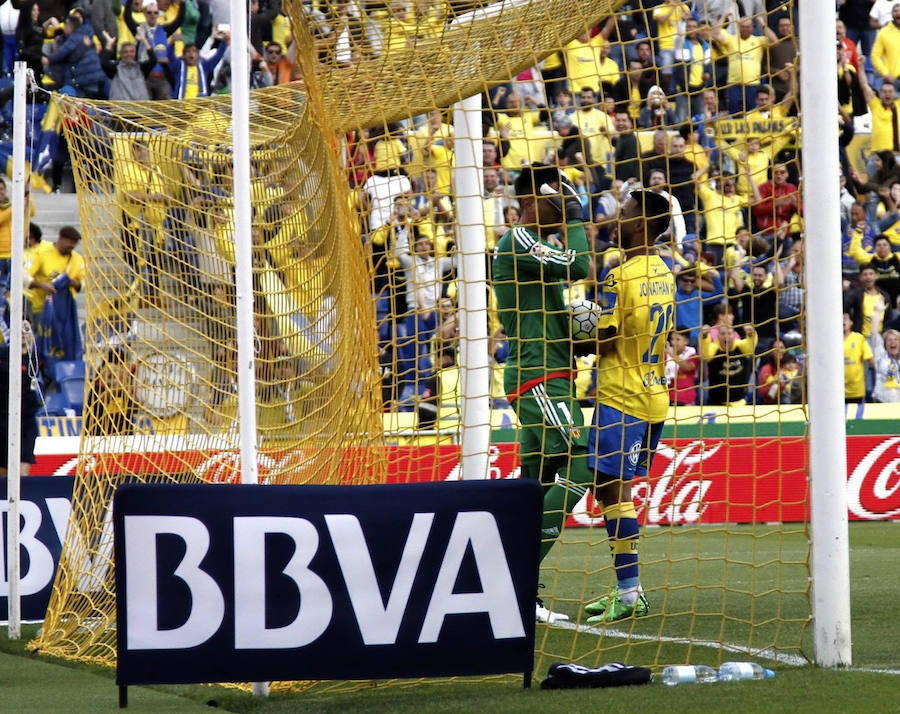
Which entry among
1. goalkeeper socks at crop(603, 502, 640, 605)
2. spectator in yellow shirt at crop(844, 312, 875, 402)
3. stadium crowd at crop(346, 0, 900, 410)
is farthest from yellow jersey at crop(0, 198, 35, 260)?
spectator in yellow shirt at crop(844, 312, 875, 402)

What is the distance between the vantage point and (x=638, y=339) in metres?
6.11

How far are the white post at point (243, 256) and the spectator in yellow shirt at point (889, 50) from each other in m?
13.7

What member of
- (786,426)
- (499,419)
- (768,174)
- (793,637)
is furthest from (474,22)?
(786,426)

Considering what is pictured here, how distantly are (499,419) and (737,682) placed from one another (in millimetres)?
7552

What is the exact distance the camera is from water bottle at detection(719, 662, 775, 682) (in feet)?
14.8

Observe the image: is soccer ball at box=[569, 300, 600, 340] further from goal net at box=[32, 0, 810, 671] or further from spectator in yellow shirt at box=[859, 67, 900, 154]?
spectator in yellow shirt at box=[859, 67, 900, 154]

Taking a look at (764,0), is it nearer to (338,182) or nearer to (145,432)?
(338,182)

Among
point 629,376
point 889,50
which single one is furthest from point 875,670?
point 889,50

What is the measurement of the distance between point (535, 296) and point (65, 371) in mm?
8076

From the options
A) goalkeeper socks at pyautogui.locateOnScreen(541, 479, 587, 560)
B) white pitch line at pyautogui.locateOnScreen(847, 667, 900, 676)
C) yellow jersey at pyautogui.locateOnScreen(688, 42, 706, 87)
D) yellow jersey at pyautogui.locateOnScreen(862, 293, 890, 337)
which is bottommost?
white pitch line at pyautogui.locateOnScreen(847, 667, 900, 676)

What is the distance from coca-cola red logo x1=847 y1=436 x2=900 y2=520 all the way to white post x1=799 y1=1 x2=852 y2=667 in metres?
8.25

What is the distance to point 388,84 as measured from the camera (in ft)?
17.6

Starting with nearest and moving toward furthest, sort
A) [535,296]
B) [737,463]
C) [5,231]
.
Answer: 1. [535,296]
2. [5,231]
3. [737,463]

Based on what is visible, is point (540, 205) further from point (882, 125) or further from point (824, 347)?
point (882, 125)
